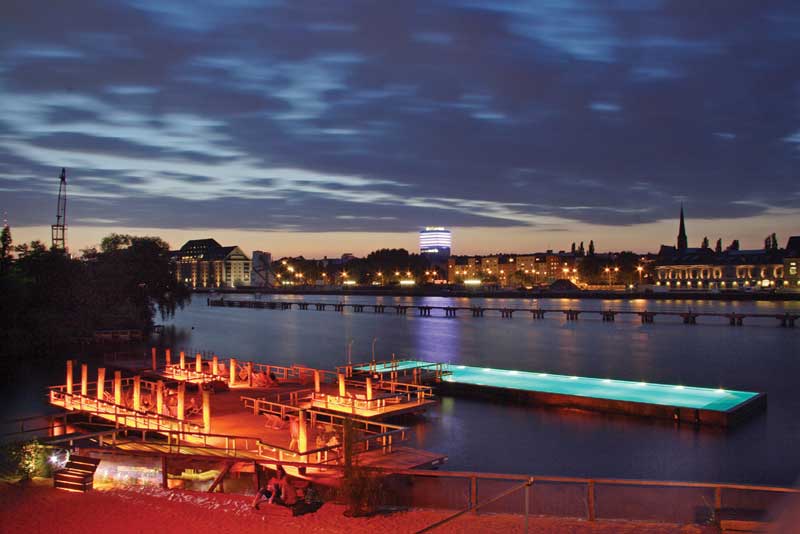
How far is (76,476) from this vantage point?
48.1ft

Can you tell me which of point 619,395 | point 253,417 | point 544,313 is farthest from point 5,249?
point 544,313

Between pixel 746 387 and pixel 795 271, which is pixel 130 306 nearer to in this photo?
pixel 746 387

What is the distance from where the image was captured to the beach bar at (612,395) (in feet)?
101

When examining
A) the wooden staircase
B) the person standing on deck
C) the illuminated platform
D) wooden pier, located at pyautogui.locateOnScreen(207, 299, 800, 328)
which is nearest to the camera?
the wooden staircase

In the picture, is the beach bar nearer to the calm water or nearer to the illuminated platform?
the illuminated platform

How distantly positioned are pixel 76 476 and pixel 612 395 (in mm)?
27695

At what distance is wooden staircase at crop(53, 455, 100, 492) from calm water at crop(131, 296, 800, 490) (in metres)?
14.3

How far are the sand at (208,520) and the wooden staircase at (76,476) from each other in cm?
35

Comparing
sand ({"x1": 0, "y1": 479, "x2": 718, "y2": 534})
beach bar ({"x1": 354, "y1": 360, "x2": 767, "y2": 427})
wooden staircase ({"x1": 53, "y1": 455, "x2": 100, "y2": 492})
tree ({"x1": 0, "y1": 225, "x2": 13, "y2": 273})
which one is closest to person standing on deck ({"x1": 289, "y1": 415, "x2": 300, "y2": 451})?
sand ({"x1": 0, "y1": 479, "x2": 718, "y2": 534})

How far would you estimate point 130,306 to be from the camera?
76.4 metres

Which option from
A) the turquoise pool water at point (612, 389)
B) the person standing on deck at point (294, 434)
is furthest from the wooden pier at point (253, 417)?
the turquoise pool water at point (612, 389)

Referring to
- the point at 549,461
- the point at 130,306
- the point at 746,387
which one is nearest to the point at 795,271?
the point at 746,387

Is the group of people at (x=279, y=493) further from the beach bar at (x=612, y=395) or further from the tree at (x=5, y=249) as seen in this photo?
the tree at (x=5, y=249)

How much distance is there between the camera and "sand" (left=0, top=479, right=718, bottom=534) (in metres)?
12.0
